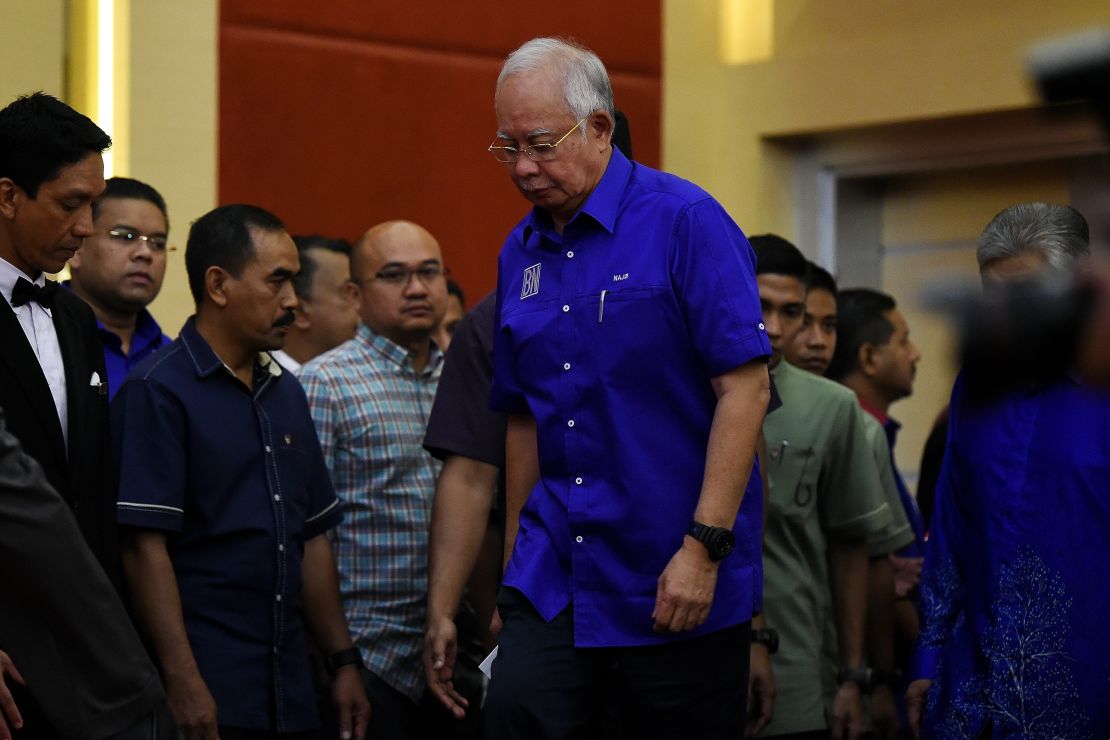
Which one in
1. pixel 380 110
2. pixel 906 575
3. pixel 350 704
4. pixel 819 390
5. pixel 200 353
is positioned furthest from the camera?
pixel 380 110

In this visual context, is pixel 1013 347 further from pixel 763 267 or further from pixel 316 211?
pixel 316 211

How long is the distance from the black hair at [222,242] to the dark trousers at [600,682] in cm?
132

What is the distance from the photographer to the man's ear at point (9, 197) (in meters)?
3.71

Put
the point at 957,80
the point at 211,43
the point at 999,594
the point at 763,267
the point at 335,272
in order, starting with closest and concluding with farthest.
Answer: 1. the point at 999,594
2. the point at 763,267
3. the point at 335,272
4. the point at 211,43
5. the point at 957,80

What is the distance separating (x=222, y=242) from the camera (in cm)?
443

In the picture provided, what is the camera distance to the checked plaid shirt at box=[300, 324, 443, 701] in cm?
491

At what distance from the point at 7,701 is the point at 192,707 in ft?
2.31

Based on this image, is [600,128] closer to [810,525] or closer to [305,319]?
[810,525]

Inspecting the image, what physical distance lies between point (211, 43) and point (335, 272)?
1187 millimetres

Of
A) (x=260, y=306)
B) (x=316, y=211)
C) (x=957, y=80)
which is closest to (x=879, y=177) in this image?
(x=957, y=80)

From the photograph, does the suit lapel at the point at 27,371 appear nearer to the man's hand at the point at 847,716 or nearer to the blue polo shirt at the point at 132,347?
the blue polo shirt at the point at 132,347

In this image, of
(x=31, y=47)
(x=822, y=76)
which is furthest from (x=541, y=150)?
(x=822, y=76)

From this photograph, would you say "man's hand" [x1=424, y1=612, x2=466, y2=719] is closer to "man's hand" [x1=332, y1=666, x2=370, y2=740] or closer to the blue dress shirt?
"man's hand" [x1=332, y1=666, x2=370, y2=740]

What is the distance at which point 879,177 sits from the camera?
8.70 metres
